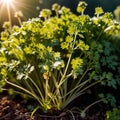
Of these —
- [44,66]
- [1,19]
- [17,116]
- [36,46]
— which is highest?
[1,19]

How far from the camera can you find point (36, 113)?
9.50 feet

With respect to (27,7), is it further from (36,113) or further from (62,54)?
(36,113)

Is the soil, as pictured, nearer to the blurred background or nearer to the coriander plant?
the coriander plant

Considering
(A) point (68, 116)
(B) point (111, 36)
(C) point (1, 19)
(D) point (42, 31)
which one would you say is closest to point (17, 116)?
(A) point (68, 116)

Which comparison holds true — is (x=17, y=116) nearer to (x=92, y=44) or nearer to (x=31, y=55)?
(x=31, y=55)

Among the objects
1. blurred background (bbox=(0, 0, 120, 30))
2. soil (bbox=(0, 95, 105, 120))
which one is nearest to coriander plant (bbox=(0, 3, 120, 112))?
soil (bbox=(0, 95, 105, 120))

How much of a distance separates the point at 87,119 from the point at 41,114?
361 millimetres

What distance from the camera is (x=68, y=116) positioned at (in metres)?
2.88

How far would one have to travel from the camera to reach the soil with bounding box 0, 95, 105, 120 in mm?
2865

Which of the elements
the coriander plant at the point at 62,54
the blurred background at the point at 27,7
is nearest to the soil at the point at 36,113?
the coriander plant at the point at 62,54

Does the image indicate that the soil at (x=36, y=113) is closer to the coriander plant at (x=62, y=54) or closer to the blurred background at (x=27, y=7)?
the coriander plant at (x=62, y=54)

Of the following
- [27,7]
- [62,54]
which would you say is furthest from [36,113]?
[27,7]

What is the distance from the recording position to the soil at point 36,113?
2.87 meters

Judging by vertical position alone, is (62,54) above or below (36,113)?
above
